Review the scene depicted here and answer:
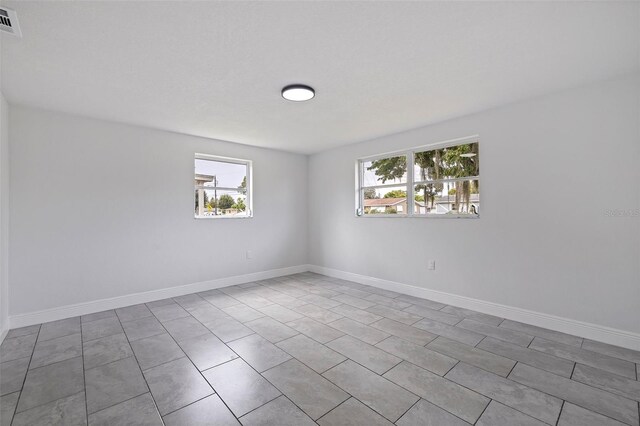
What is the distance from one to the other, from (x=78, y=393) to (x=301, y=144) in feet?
13.9

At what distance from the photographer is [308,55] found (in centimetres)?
228

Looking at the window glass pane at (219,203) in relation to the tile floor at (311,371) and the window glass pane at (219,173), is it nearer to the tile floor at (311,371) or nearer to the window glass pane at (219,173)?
the window glass pane at (219,173)

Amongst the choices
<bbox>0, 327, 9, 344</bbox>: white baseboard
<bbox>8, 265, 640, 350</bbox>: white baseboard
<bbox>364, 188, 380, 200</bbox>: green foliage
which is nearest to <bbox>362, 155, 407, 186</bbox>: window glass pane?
<bbox>364, 188, 380, 200</bbox>: green foliage

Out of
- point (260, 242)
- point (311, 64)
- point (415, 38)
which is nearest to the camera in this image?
point (415, 38)

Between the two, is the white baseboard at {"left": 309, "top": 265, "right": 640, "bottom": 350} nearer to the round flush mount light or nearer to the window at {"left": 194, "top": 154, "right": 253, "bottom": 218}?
the window at {"left": 194, "top": 154, "right": 253, "bottom": 218}

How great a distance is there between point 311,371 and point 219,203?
3.44 m

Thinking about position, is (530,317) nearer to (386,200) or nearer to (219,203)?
(386,200)

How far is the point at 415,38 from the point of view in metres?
2.07

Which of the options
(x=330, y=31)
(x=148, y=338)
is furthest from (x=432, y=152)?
(x=148, y=338)

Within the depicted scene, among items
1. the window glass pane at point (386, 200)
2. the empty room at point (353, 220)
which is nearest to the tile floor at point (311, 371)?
the empty room at point (353, 220)

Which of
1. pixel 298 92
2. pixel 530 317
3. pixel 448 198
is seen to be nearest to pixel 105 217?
pixel 298 92

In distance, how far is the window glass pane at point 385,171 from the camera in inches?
179

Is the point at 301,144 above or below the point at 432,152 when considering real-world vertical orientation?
above

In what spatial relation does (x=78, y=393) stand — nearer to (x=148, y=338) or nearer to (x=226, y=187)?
(x=148, y=338)
